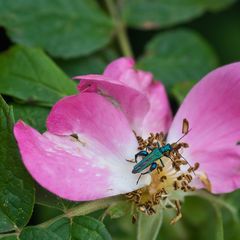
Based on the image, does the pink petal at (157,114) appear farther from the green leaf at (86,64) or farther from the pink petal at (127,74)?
the green leaf at (86,64)

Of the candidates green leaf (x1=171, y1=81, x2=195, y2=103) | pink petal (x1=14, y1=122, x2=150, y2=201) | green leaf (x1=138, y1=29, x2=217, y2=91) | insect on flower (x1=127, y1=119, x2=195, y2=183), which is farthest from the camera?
green leaf (x1=138, y1=29, x2=217, y2=91)

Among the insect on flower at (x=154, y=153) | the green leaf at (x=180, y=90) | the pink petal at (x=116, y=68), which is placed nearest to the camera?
the insect on flower at (x=154, y=153)

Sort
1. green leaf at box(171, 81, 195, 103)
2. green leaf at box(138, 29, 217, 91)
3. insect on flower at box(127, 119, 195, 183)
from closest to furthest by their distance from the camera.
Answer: insect on flower at box(127, 119, 195, 183) → green leaf at box(171, 81, 195, 103) → green leaf at box(138, 29, 217, 91)

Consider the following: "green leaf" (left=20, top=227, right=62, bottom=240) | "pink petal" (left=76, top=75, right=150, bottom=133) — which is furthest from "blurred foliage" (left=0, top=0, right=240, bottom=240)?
"pink petal" (left=76, top=75, right=150, bottom=133)

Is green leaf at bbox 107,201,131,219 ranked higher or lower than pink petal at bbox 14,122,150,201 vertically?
lower

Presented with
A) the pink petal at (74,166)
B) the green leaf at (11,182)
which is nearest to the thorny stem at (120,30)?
the pink petal at (74,166)

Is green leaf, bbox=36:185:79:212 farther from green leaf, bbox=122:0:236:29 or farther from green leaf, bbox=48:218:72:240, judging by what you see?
green leaf, bbox=122:0:236:29
